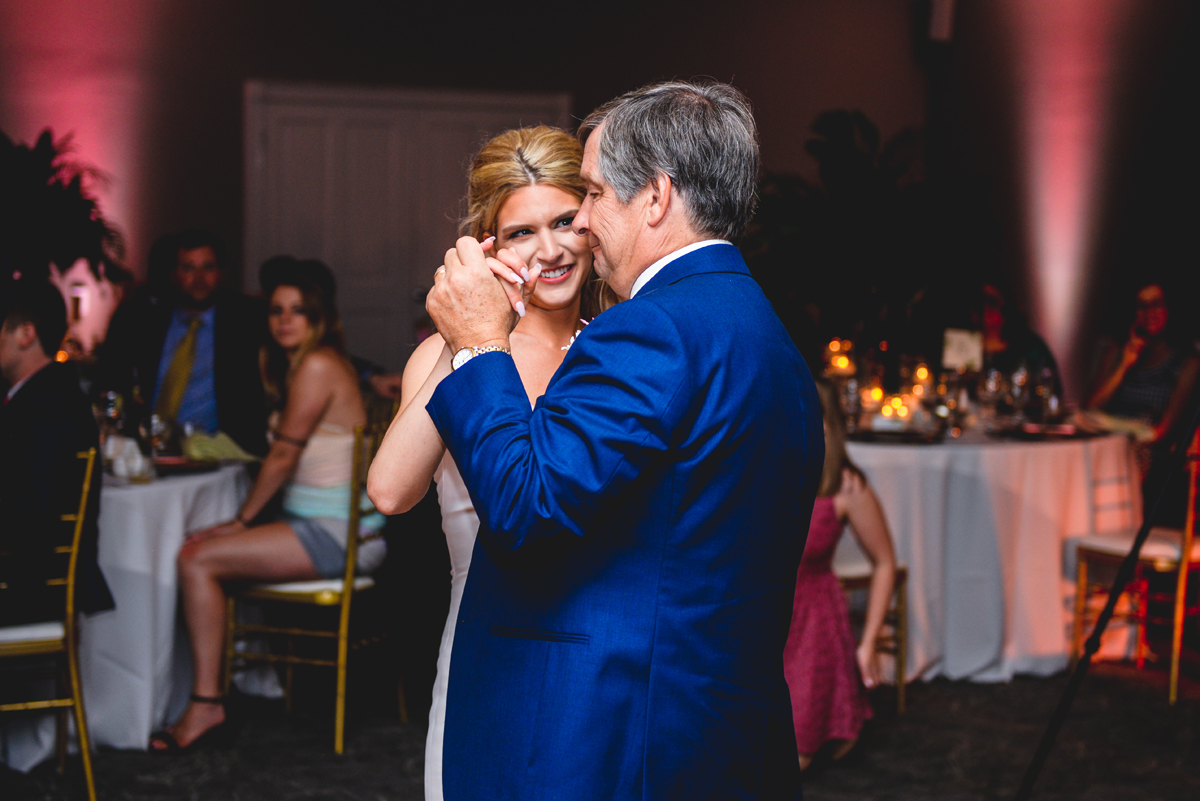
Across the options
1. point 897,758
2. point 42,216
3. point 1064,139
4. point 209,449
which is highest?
point 1064,139

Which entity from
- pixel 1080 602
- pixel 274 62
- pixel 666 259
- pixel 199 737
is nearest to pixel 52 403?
pixel 199 737

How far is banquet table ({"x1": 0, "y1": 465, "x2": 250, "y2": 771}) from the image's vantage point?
336cm

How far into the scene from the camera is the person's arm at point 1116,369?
5.57 meters

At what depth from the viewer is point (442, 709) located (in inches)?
64.9

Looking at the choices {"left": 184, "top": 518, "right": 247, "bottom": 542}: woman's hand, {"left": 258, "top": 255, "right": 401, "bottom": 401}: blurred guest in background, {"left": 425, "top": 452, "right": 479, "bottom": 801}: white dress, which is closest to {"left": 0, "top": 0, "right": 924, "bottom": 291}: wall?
{"left": 258, "top": 255, "right": 401, "bottom": 401}: blurred guest in background

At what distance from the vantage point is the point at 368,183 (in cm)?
770

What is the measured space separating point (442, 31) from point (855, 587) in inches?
214

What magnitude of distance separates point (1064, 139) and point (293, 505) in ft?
16.8

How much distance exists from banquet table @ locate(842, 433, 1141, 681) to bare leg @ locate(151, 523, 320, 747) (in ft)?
6.67

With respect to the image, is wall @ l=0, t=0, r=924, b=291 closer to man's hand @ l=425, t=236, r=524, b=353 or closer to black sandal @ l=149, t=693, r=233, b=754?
black sandal @ l=149, t=693, r=233, b=754

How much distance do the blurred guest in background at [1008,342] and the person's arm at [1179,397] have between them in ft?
1.60

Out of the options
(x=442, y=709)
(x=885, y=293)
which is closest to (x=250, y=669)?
(x=442, y=709)

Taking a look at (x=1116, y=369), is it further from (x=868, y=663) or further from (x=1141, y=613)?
(x=868, y=663)

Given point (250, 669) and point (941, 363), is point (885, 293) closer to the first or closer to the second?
point (941, 363)
